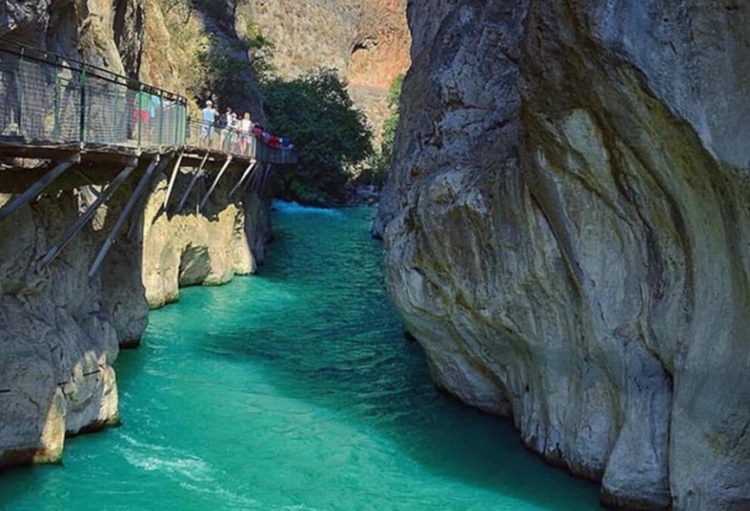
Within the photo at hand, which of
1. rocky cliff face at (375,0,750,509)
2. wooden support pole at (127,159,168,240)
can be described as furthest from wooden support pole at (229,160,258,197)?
rocky cliff face at (375,0,750,509)

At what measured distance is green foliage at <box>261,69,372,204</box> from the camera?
5819 cm

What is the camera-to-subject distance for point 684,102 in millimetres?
10891

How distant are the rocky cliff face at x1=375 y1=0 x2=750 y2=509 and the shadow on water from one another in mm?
610

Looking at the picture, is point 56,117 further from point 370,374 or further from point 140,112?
point 370,374

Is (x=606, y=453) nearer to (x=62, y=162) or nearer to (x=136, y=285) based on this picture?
(x=62, y=162)

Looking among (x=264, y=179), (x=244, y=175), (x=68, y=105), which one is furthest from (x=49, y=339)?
(x=264, y=179)

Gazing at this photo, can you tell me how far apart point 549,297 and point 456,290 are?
2087 millimetres

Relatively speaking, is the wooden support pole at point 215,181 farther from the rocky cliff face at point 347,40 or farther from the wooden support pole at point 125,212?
the rocky cliff face at point 347,40

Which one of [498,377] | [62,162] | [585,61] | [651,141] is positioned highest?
[585,61]

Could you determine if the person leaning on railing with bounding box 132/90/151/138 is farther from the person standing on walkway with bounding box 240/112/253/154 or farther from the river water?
the person standing on walkway with bounding box 240/112/253/154

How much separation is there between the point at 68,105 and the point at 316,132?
45025 millimetres

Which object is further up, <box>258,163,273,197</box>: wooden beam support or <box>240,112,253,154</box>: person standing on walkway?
<box>240,112,253,154</box>: person standing on walkway

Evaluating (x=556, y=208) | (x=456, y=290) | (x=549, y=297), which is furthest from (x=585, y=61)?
(x=456, y=290)

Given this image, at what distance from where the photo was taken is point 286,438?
1534 centimetres
